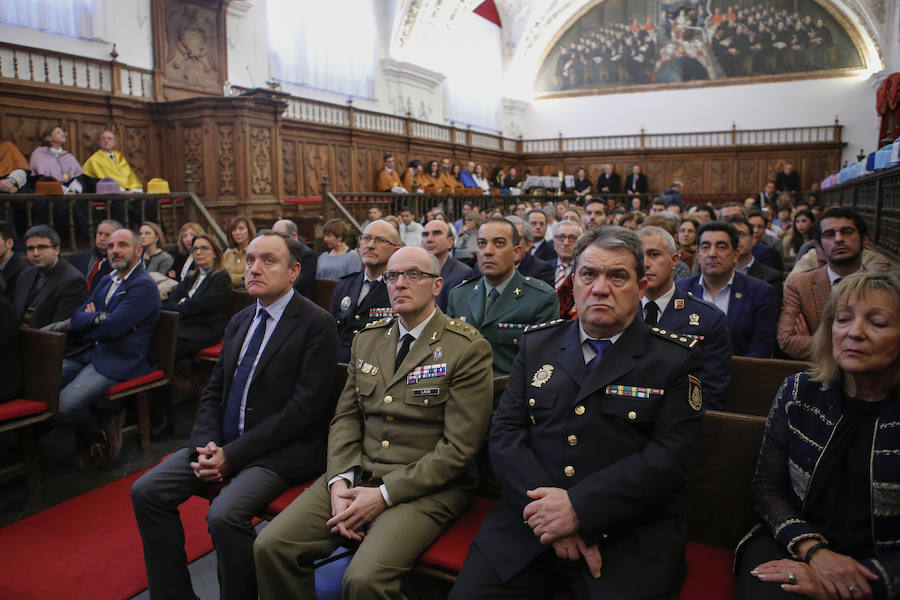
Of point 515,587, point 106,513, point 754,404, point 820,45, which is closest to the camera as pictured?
point 515,587

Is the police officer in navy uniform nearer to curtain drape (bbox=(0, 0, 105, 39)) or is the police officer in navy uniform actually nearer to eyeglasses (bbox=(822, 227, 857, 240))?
eyeglasses (bbox=(822, 227, 857, 240))

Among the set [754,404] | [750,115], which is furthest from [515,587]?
[750,115]

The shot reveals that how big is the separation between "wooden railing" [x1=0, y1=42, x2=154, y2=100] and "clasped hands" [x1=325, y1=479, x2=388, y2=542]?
716 cm

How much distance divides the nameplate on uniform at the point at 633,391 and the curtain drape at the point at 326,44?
1027 cm

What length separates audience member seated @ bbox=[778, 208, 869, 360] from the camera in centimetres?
293

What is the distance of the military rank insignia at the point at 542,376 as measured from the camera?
69.3 inches

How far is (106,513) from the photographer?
9.60ft

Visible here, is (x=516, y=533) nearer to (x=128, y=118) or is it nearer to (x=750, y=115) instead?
(x=128, y=118)

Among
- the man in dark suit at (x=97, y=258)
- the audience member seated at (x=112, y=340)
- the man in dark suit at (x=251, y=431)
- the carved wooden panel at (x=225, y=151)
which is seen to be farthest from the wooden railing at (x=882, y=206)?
the carved wooden panel at (x=225, y=151)

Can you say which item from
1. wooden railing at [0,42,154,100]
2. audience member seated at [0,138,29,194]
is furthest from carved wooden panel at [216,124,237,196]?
audience member seated at [0,138,29,194]

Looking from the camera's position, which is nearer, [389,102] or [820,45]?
[389,102]

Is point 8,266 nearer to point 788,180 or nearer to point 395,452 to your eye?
point 395,452

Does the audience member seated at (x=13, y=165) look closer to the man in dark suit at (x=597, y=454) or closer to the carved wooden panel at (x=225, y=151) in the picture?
the carved wooden panel at (x=225, y=151)

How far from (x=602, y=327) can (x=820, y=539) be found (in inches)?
27.5
